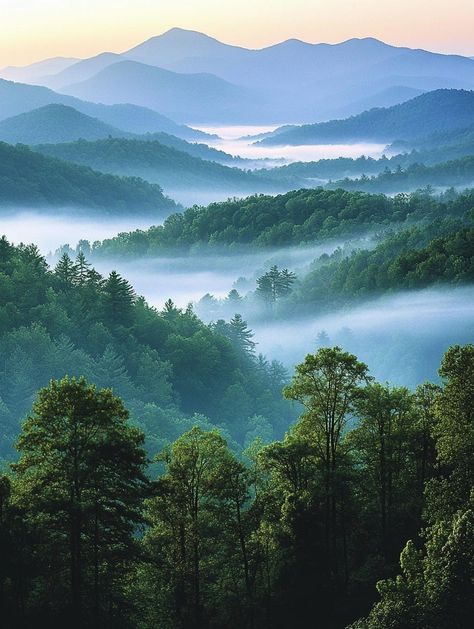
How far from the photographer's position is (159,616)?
29.3 m

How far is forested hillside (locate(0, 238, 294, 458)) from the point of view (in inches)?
3322

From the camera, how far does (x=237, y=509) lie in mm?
29578

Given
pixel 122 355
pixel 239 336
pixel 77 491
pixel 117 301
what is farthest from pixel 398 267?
pixel 77 491

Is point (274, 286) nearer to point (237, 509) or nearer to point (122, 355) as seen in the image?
point (122, 355)

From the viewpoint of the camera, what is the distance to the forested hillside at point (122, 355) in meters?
84.4

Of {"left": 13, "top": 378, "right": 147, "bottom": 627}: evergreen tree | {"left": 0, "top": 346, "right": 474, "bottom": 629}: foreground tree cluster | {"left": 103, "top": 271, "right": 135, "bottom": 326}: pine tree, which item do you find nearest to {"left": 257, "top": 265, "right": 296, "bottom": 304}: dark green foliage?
{"left": 103, "top": 271, "right": 135, "bottom": 326}: pine tree

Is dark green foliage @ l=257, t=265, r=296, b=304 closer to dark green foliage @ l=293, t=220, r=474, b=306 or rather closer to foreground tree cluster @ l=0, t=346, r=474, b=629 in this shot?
dark green foliage @ l=293, t=220, r=474, b=306

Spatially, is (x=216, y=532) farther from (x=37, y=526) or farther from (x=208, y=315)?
(x=208, y=315)

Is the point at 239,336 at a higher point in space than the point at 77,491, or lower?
higher

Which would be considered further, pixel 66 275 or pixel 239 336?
pixel 239 336

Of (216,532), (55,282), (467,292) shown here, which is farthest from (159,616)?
(467,292)

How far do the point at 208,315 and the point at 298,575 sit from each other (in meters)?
149

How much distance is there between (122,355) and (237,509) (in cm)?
6828

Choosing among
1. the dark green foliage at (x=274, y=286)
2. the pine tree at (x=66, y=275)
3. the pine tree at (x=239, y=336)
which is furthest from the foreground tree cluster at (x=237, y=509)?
the dark green foliage at (x=274, y=286)
